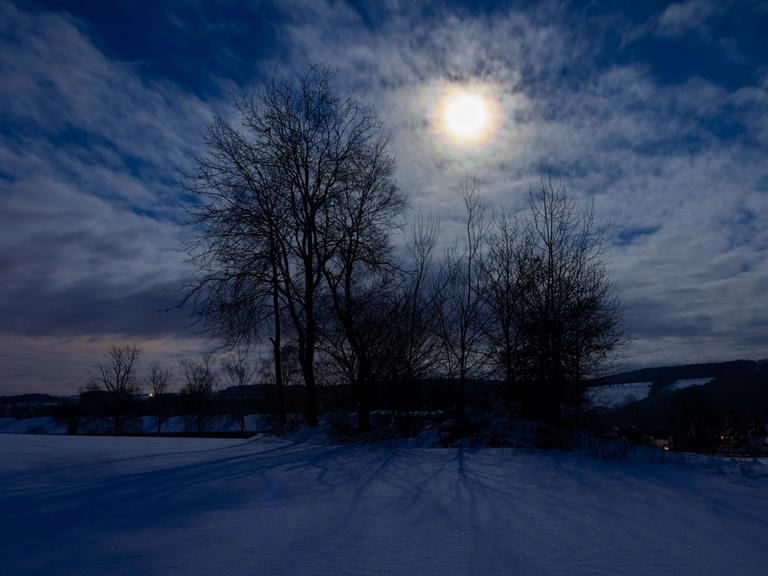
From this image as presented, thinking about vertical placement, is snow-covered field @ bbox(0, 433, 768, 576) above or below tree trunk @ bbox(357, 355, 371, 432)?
below

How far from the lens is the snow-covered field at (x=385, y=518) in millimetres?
2957

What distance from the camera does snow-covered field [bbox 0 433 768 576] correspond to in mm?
2957

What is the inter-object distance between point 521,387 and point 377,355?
333cm

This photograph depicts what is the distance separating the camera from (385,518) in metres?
3.97

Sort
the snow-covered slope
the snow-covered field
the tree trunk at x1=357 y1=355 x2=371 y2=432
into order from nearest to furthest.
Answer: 1. the snow-covered field
2. the tree trunk at x1=357 y1=355 x2=371 y2=432
3. the snow-covered slope

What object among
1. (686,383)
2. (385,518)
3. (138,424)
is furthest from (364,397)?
(686,383)

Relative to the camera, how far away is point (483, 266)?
1315 centimetres

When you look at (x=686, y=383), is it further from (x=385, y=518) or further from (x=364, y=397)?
(x=385, y=518)

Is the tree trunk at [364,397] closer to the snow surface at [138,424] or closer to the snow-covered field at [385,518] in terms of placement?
the snow-covered field at [385,518]

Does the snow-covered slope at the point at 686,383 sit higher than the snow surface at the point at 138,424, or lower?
higher

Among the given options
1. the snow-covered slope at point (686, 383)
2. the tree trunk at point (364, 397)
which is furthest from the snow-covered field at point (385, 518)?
the snow-covered slope at point (686, 383)

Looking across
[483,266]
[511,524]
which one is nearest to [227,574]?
[511,524]

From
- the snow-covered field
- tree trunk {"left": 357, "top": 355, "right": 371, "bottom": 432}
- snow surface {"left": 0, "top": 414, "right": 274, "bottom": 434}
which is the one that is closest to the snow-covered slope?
snow surface {"left": 0, "top": 414, "right": 274, "bottom": 434}

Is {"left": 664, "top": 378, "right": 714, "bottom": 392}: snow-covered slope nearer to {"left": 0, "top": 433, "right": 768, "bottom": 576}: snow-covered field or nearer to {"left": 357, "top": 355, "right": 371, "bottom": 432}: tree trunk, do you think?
{"left": 357, "top": 355, "right": 371, "bottom": 432}: tree trunk
